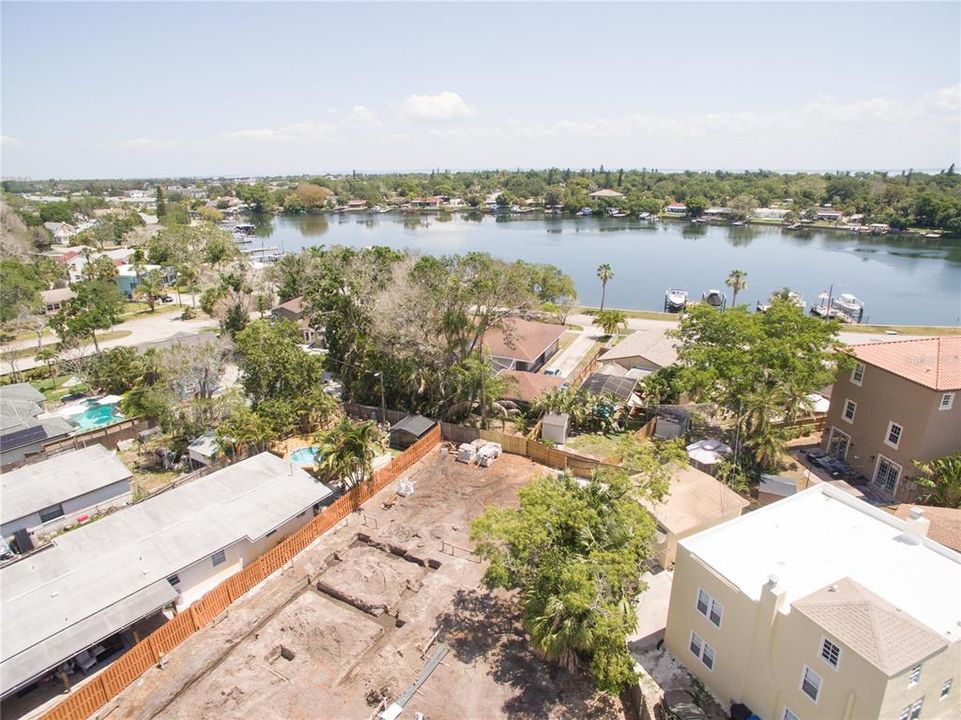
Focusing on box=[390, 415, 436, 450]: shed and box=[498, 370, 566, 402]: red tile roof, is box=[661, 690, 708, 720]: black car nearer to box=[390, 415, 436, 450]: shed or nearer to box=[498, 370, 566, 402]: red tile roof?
box=[390, 415, 436, 450]: shed

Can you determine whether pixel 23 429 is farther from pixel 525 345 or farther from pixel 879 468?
pixel 879 468

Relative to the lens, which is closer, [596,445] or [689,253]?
[596,445]

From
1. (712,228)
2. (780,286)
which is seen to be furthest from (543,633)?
(712,228)

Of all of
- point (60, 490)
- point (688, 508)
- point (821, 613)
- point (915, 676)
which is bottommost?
point (60, 490)

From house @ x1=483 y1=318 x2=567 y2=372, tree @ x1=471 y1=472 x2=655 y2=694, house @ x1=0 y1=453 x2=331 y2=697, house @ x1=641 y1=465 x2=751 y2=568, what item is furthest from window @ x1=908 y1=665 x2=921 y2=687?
house @ x1=483 y1=318 x2=567 y2=372

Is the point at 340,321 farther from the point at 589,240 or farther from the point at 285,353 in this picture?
the point at 589,240

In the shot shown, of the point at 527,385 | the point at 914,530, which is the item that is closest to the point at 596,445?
the point at 527,385
